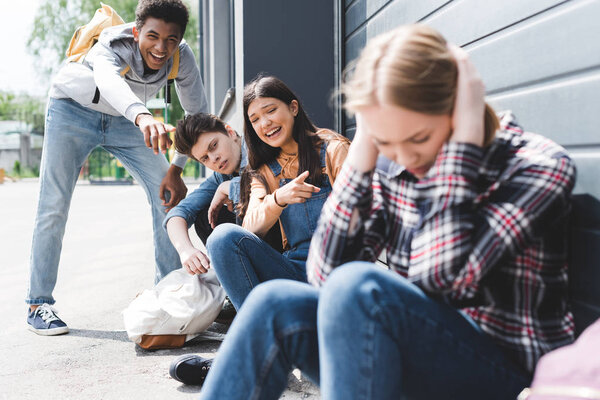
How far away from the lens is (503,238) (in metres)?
1.24

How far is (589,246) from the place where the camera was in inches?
59.2

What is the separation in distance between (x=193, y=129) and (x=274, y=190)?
69 centimetres

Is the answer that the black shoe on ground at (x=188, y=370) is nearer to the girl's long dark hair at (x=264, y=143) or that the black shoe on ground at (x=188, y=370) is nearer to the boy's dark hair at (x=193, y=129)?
the girl's long dark hair at (x=264, y=143)

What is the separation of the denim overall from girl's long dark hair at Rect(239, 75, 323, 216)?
7 centimetres

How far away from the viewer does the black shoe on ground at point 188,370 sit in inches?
95.9

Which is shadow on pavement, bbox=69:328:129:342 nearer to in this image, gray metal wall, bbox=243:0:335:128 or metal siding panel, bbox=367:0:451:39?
gray metal wall, bbox=243:0:335:128

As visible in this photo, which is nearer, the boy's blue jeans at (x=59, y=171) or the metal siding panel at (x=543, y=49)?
the metal siding panel at (x=543, y=49)

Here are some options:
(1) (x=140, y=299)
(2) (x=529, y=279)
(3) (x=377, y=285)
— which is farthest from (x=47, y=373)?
(2) (x=529, y=279)

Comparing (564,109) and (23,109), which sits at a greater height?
(23,109)

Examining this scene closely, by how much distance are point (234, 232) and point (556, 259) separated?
1251 millimetres

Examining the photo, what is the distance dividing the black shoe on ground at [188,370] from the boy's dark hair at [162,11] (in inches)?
73.1

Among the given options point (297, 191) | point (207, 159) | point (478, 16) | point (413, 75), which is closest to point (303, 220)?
point (297, 191)

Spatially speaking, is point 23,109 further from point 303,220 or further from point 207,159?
point 303,220

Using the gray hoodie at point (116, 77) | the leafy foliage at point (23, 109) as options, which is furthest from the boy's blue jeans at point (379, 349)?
the leafy foliage at point (23, 109)
